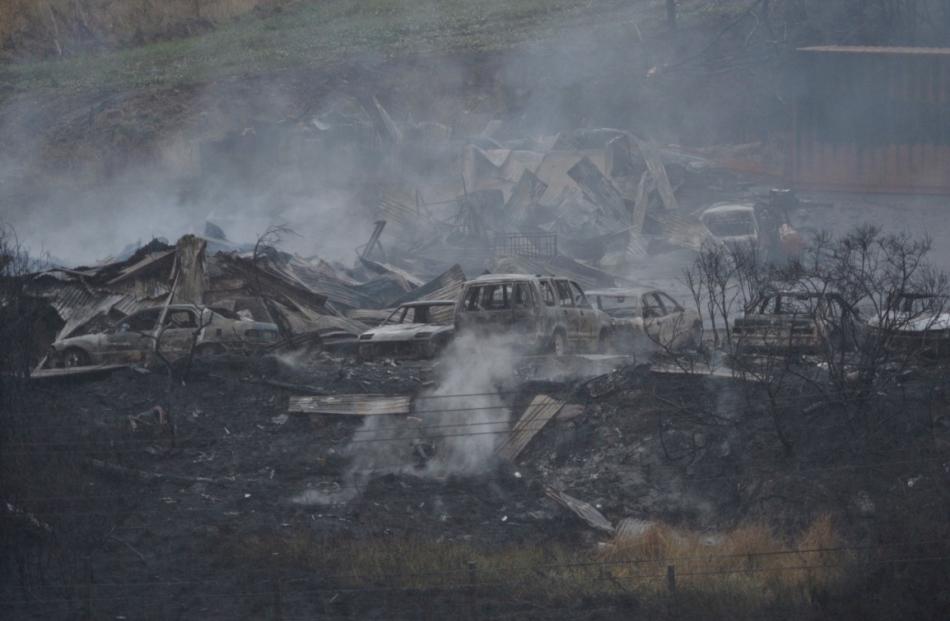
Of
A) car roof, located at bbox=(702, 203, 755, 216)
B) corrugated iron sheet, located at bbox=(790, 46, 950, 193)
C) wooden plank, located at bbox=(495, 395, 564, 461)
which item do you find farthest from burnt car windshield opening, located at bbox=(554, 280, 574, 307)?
corrugated iron sheet, located at bbox=(790, 46, 950, 193)

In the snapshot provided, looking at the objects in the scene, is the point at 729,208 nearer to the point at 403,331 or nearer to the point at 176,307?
the point at 403,331

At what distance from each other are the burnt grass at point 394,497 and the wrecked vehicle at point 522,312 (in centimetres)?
81

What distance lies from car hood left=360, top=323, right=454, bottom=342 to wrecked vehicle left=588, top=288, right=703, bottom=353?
2.88 meters

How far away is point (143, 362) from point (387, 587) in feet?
23.5

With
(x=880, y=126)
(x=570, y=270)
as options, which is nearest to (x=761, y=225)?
(x=880, y=126)

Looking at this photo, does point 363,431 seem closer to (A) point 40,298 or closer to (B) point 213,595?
(B) point 213,595

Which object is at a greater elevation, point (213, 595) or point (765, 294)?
point (765, 294)

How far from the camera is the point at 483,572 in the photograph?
535 inches

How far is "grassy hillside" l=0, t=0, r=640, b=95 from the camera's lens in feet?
151

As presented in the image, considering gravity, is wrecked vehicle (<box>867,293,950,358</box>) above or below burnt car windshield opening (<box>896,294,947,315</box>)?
below

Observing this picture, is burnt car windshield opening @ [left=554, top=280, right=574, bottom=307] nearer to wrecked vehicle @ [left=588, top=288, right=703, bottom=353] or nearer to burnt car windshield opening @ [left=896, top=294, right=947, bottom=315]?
wrecked vehicle @ [left=588, top=288, right=703, bottom=353]

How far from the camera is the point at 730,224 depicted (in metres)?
29.3

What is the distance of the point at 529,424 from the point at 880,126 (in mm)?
19493

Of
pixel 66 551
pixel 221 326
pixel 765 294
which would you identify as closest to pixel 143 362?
pixel 221 326
